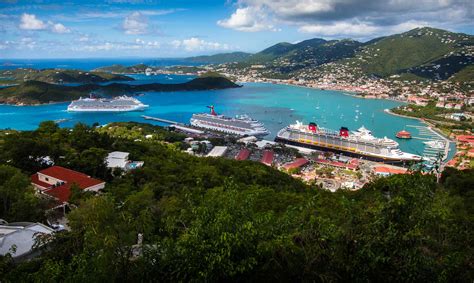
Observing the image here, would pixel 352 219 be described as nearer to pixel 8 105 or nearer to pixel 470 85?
pixel 8 105

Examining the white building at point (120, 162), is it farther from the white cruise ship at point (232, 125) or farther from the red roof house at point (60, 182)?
the white cruise ship at point (232, 125)

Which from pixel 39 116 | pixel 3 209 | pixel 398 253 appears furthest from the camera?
pixel 39 116

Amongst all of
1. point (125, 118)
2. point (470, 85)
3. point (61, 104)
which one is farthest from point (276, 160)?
point (470, 85)

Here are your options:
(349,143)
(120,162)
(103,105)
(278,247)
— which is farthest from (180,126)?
(278,247)

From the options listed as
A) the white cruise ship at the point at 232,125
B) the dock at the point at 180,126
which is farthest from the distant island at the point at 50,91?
the white cruise ship at the point at 232,125

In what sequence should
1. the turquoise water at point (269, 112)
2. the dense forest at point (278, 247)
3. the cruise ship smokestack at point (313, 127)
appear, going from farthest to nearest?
the turquoise water at point (269, 112) → the cruise ship smokestack at point (313, 127) → the dense forest at point (278, 247)

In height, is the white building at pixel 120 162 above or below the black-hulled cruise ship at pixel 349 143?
above
